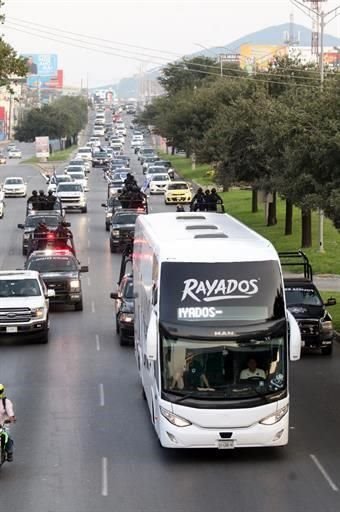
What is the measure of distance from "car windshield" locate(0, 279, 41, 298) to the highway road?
1.29 meters

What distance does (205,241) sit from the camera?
64.6 feet

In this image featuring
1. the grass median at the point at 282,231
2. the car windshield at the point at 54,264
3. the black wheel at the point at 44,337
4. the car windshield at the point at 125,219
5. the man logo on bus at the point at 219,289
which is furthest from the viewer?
the car windshield at the point at 125,219

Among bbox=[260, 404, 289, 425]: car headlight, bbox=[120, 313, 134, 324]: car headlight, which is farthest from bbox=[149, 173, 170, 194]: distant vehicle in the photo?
bbox=[260, 404, 289, 425]: car headlight

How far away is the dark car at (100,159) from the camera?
119 metres

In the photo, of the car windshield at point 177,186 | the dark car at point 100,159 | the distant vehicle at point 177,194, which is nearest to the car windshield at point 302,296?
the distant vehicle at point 177,194

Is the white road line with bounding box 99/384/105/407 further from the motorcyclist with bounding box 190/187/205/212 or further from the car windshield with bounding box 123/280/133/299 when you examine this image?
the motorcyclist with bounding box 190/187/205/212

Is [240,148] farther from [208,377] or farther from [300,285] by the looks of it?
[208,377]

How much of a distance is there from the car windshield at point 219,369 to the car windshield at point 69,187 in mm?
52413

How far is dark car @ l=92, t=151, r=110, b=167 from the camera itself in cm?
11925

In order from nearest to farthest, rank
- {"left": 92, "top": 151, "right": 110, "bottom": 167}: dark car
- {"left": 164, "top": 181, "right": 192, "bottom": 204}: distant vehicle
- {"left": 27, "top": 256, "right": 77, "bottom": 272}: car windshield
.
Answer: {"left": 27, "top": 256, "right": 77, "bottom": 272}: car windshield
{"left": 164, "top": 181, "right": 192, "bottom": 204}: distant vehicle
{"left": 92, "top": 151, "right": 110, "bottom": 167}: dark car

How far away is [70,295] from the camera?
36.4 meters

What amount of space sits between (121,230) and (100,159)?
69.3 metres

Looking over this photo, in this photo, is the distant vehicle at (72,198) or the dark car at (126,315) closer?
the dark car at (126,315)

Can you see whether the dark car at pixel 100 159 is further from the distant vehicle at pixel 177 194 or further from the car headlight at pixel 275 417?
the car headlight at pixel 275 417
